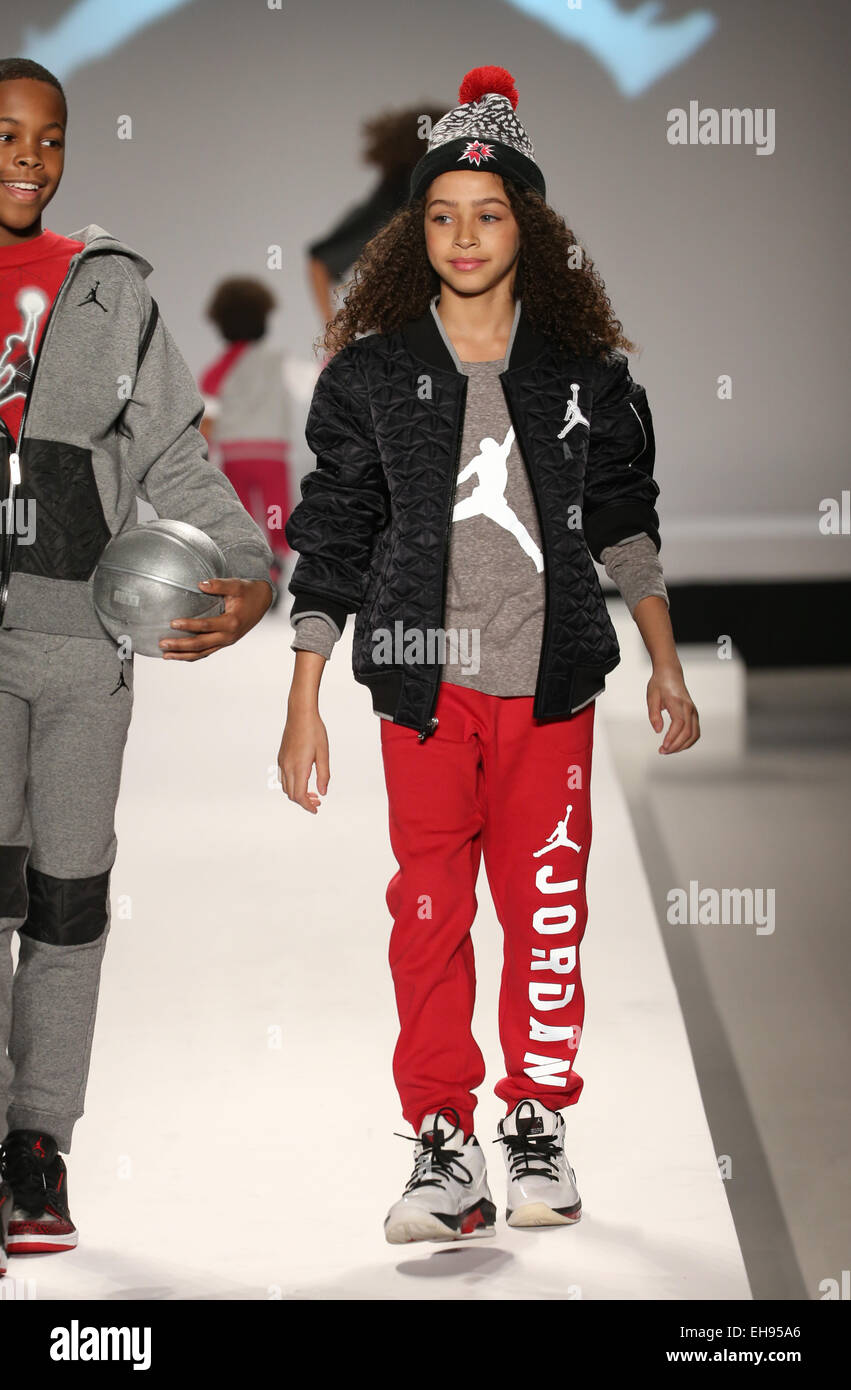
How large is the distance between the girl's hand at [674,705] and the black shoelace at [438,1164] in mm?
484

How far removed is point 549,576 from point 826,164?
28.2 ft

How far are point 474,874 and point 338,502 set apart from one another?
44 cm

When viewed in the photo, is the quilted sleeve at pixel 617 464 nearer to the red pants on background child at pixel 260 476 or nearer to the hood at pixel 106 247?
the hood at pixel 106 247

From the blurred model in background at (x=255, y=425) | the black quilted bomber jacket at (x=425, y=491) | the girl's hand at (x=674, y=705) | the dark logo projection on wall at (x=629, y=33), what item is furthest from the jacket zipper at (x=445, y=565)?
the dark logo projection on wall at (x=629, y=33)

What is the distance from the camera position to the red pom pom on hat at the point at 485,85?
6.81ft

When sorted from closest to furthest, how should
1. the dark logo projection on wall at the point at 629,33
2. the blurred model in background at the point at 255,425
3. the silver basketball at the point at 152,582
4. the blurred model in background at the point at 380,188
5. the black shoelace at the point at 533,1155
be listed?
the silver basketball at the point at 152,582
the black shoelace at the point at 533,1155
the blurred model in background at the point at 380,188
the blurred model in background at the point at 255,425
the dark logo projection on wall at the point at 629,33

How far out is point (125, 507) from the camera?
1953 mm

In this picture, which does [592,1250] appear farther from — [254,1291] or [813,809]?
[813,809]

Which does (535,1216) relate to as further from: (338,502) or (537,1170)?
(338,502)

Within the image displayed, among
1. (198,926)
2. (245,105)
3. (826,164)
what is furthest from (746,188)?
(198,926)

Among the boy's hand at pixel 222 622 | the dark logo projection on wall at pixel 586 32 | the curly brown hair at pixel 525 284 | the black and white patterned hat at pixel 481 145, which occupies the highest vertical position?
the dark logo projection on wall at pixel 586 32

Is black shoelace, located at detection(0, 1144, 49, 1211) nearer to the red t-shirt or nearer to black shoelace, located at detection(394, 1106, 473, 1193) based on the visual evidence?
black shoelace, located at detection(394, 1106, 473, 1193)

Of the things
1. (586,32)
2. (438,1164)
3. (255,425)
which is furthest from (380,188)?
(586,32)

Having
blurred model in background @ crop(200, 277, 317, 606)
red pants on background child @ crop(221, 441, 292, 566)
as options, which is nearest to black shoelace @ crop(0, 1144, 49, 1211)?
blurred model in background @ crop(200, 277, 317, 606)
